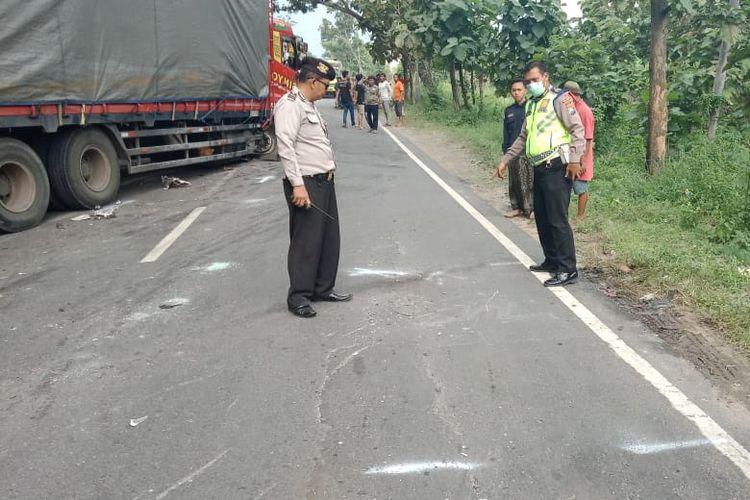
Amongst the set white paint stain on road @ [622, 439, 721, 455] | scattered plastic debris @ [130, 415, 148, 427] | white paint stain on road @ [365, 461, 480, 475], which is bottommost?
Result: white paint stain on road @ [622, 439, 721, 455]

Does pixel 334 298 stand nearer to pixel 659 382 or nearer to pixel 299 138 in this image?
pixel 299 138

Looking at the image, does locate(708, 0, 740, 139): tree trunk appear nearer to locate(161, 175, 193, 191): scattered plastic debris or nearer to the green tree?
locate(161, 175, 193, 191): scattered plastic debris

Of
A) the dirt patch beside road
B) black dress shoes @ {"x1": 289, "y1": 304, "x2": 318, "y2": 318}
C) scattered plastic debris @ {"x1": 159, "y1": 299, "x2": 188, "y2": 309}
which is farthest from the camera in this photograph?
scattered plastic debris @ {"x1": 159, "y1": 299, "x2": 188, "y2": 309}

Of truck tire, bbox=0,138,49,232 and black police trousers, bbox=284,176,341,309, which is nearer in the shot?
black police trousers, bbox=284,176,341,309

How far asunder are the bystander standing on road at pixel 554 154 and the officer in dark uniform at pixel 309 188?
5.92 ft

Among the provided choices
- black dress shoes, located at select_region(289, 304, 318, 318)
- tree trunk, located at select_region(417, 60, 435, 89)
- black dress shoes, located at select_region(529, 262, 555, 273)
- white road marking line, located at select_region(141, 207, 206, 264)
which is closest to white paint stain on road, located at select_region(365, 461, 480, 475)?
black dress shoes, located at select_region(289, 304, 318, 318)

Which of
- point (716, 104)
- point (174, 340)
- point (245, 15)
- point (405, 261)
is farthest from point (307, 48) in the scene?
point (174, 340)

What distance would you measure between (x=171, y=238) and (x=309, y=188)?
119 inches

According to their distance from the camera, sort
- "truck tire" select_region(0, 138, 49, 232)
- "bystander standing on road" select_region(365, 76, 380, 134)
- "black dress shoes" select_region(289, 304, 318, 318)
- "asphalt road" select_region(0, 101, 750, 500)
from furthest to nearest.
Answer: "bystander standing on road" select_region(365, 76, 380, 134) < "truck tire" select_region(0, 138, 49, 232) < "black dress shoes" select_region(289, 304, 318, 318) < "asphalt road" select_region(0, 101, 750, 500)

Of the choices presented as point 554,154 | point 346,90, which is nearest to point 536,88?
point 554,154

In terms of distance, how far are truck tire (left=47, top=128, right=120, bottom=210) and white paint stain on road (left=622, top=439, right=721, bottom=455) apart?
7.78 meters

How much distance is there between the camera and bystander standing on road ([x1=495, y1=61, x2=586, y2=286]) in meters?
5.30

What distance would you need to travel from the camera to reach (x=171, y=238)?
282 inches

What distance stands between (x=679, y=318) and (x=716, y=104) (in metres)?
7.08
